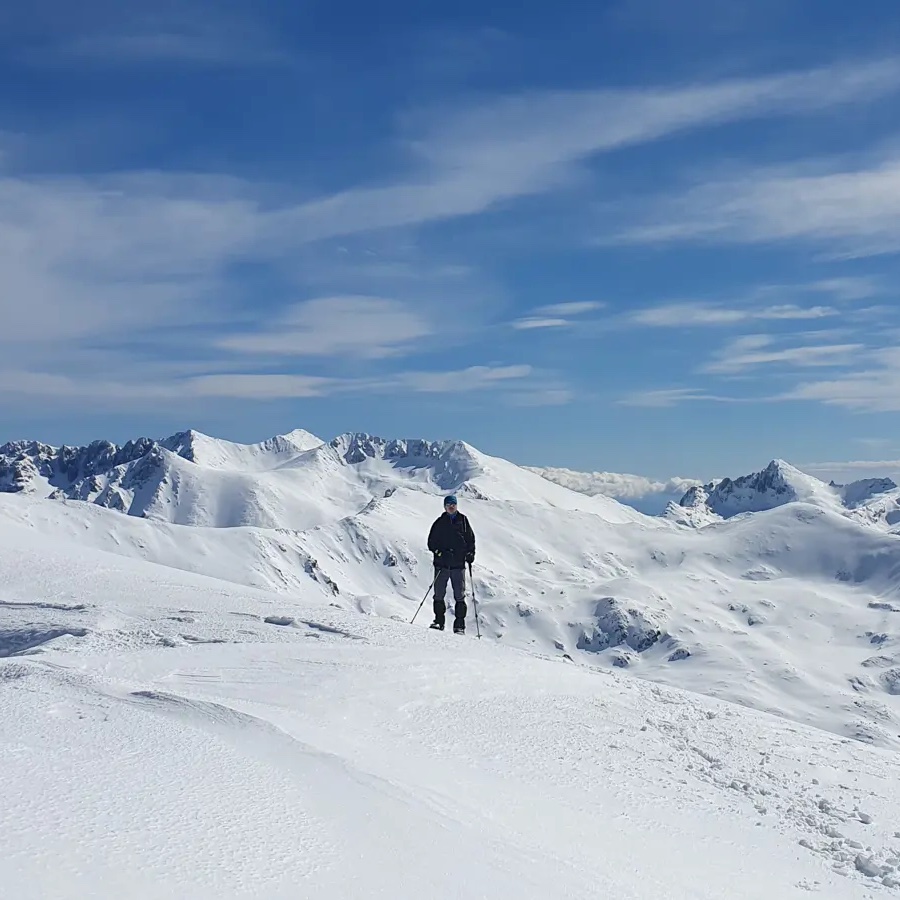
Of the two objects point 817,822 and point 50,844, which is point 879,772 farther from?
point 50,844

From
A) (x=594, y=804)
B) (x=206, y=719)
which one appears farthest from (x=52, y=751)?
(x=594, y=804)

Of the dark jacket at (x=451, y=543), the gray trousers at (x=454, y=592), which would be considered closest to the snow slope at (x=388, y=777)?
the gray trousers at (x=454, y=592)

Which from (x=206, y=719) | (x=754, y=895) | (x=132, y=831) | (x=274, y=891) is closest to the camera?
(x=274, y=891)

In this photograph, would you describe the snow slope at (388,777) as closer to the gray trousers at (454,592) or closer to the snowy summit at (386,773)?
the snowy summit at (386,773)

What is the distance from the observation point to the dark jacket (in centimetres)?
2183

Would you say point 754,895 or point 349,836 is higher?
point 349,836

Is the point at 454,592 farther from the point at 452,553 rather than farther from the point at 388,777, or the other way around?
the point at 388,777

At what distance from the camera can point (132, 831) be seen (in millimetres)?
6547

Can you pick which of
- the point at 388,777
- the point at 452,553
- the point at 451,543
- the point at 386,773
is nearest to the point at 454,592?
the point at 452,553

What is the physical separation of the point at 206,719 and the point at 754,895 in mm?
5847

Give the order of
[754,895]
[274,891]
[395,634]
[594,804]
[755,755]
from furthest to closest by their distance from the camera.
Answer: [395,634]
[755,755]
[594,804]
[754,895]
[274,891]

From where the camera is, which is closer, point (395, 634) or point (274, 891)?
point (274, 891)

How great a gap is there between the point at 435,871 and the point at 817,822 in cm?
561

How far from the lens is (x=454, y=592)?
22.4 metres
